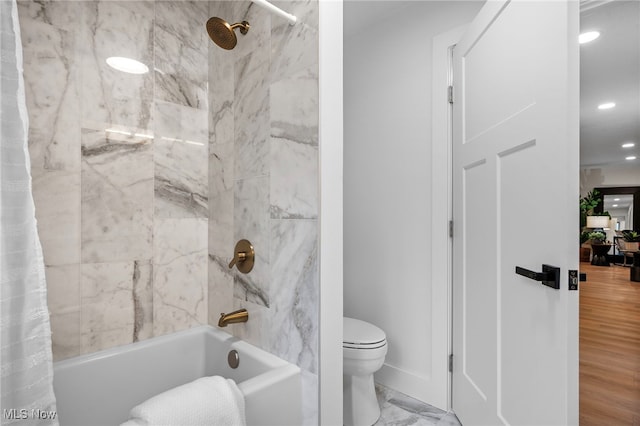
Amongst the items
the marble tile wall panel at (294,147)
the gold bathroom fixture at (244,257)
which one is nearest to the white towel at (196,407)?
the gold bathroom fixture at (244,257)

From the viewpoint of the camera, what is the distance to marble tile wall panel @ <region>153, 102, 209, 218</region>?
1.48 meters

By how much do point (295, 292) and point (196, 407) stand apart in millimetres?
462

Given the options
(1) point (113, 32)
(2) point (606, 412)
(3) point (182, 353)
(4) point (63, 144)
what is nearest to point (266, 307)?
(3) point (182, 353)

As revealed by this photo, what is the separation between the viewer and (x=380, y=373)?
2.13 meters

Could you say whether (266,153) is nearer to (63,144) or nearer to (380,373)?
A: (63,144)

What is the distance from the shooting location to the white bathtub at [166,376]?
108 cm

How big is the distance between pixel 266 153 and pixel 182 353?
98 cm

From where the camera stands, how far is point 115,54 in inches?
53.1

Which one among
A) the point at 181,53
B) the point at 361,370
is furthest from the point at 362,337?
the point at 181,53

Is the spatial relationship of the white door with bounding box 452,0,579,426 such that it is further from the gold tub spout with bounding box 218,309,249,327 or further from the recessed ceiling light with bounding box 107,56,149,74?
the recessed ceiling light with bounding box 107,56,149,74

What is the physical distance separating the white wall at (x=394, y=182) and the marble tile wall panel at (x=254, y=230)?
3.45 ft

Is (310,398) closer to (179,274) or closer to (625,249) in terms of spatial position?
(179,274)

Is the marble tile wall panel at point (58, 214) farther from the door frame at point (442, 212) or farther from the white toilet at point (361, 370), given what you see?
the door frame at point (442, 212)

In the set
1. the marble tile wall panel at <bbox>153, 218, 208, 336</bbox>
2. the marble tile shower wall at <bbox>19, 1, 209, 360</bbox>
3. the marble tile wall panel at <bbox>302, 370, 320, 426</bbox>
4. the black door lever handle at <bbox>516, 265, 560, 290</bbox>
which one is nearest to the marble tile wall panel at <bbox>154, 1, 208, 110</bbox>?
the marble tile shower wall at <bbox>19, 1, 209, 360</bbox>
